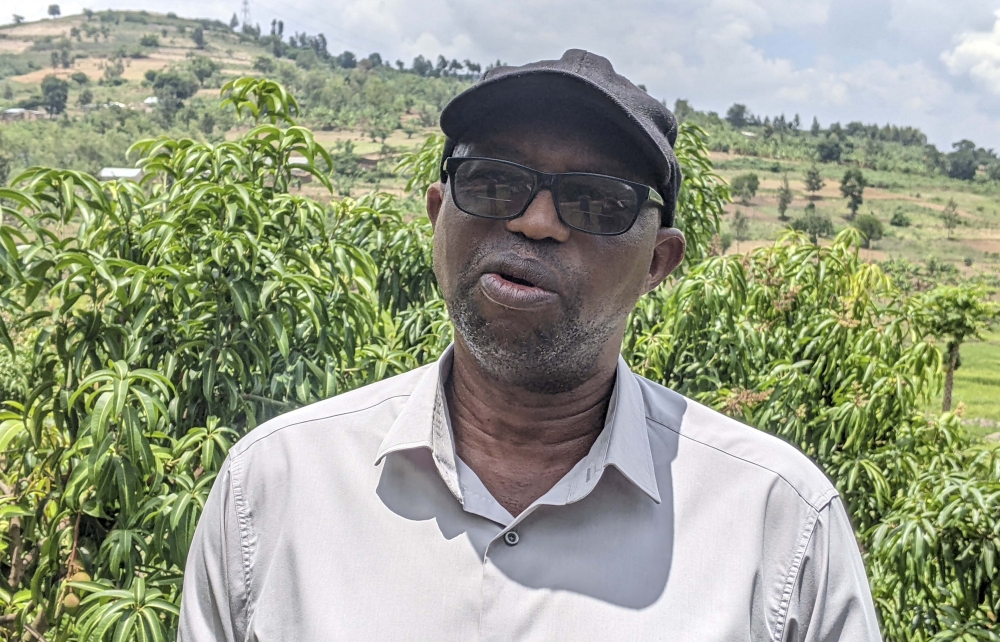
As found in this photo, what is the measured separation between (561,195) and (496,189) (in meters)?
0.10

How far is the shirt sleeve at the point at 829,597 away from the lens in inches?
46.9

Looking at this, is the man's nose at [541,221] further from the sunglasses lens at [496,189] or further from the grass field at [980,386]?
the grass field at [980,386]

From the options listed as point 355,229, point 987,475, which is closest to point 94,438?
point 355,229

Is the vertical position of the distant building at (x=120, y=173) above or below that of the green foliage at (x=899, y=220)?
above

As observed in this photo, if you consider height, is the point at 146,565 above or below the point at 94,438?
below

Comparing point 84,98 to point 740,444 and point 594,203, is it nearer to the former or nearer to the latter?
point 594,203

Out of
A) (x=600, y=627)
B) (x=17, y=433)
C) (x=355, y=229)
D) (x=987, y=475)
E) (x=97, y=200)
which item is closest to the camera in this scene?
(x=600, y=627)

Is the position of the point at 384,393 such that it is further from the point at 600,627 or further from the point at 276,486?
the point at 600,627

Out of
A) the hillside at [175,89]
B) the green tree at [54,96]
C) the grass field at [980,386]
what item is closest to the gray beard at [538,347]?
the grass field at [980,386]

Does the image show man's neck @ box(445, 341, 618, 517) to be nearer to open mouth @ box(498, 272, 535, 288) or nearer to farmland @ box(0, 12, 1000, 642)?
open mouth @ box(498, 272, 535, 288)

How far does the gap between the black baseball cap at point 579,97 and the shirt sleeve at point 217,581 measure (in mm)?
713

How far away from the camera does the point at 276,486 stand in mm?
1320

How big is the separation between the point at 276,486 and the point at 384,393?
0.85ft

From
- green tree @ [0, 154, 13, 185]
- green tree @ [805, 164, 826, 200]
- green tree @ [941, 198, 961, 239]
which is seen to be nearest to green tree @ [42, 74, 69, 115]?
green tree @ [0, 154, 13, 185]
